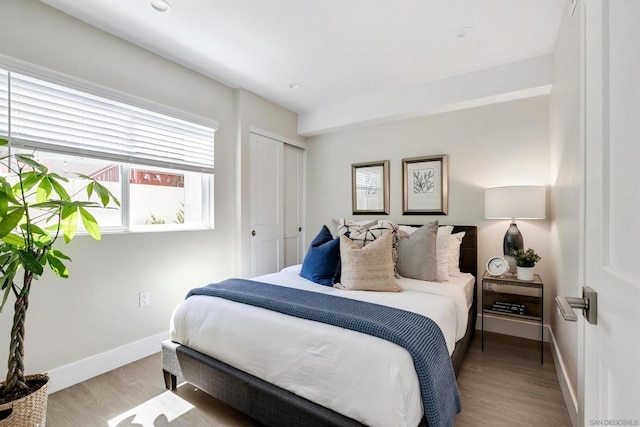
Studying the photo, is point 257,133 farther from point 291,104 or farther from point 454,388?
point 454,388

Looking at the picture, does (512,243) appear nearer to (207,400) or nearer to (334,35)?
(334,35)

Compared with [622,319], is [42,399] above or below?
below

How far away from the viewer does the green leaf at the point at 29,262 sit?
4.14ft

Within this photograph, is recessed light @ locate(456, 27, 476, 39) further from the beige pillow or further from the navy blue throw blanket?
the navy blue throw blanket

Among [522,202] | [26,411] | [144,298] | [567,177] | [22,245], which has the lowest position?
[26,411]

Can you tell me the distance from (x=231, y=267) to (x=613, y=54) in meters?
3.33

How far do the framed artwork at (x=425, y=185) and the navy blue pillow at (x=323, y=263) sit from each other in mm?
1340

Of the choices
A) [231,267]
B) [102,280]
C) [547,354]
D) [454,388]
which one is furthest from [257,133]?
[547,354]

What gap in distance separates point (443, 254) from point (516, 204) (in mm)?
749

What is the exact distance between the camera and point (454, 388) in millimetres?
1571

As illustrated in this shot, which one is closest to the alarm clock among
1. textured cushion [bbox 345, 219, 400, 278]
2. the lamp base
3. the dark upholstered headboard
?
the lamp base

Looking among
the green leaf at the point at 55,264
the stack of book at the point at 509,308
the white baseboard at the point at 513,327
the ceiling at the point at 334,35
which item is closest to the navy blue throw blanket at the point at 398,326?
the green leaf at the point at 55,264

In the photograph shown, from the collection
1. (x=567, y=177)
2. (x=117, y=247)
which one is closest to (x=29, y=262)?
(x=117, y=247)

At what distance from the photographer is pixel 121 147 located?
2.43m
